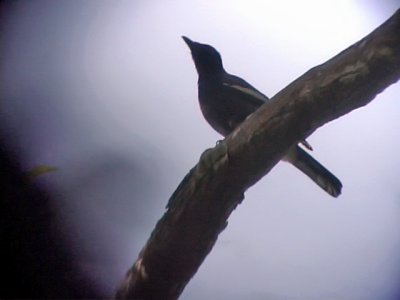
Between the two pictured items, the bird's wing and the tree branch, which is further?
the bird's wing

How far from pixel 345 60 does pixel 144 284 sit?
533 millimetres

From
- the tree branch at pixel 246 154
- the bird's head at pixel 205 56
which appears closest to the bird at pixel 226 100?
the bird's head at pixel 205 56

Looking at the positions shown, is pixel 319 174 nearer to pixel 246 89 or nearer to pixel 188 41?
pixel 246 89

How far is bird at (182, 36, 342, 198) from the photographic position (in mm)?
945

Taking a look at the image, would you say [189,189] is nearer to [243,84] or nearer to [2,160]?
[243,84]

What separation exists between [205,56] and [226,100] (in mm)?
101

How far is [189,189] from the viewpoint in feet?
2.78

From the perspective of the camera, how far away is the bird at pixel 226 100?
95cm

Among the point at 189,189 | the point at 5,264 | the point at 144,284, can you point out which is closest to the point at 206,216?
the point at 189,189

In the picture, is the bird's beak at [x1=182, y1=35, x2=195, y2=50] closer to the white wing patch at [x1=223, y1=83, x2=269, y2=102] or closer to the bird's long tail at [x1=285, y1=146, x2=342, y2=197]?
the white wing patch at [x1=223, y1=83, x2=269, y2=102]

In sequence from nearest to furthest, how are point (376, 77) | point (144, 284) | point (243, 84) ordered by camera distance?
Result: point (376, 77) < point (144, 284) < point (243, 84)

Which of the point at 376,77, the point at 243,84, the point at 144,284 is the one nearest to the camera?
the point at 376,77

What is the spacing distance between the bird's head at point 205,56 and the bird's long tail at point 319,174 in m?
0.26

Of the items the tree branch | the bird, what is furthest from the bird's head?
the tree branch
